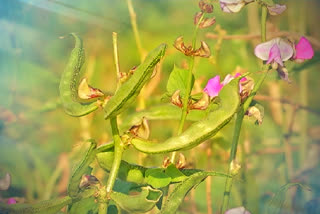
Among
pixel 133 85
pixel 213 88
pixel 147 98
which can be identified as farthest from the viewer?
pixel 147 98

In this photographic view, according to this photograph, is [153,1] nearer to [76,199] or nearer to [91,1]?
[91,1]

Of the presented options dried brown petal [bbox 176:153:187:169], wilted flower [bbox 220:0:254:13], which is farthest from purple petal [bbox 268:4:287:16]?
dried brown petal [bbox 176:153:187:169]

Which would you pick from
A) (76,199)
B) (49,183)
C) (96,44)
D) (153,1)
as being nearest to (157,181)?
(76,199)

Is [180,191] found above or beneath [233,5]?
beneath

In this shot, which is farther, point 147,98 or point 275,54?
point 147,98

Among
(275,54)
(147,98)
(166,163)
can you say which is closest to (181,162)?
(166,163)

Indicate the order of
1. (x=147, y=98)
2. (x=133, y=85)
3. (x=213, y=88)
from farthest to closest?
1. (x=147, y=98)
2. (x=213, y=88)
3. (x=133, y=85)

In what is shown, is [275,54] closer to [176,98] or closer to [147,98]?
[176,98]

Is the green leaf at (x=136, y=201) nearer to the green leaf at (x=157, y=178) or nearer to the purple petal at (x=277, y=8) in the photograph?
the green leaf at (x=157, y=178)
